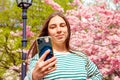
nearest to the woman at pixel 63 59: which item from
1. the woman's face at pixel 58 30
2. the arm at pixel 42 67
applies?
the woman's face at pixel 58 30

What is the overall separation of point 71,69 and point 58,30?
0.33 m

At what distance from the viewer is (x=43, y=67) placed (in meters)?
2.86

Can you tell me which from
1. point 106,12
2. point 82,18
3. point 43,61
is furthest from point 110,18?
point 43,61

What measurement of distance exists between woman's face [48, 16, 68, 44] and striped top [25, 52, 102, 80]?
0.13 m

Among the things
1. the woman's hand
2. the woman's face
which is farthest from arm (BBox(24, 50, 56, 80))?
the woman's face

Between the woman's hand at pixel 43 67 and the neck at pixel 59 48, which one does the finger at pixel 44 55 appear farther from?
the neck at pixel 59 48

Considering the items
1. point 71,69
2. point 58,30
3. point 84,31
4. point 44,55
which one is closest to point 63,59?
point 71,69

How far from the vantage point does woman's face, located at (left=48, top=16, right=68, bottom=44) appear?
3.37m

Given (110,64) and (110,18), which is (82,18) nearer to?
(110,18)

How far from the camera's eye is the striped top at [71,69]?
3.23 m

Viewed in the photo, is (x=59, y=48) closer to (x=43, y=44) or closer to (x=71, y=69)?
(x=71, y=69)

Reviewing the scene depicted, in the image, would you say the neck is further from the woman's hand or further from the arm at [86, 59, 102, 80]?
the woman's hand

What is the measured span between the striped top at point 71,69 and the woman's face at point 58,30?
125 millimetres

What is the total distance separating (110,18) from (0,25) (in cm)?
547
